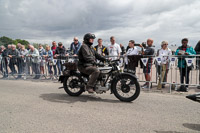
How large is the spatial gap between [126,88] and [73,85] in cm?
179

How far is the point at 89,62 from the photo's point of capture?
480cm

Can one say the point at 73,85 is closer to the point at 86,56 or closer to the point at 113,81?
Answer: the point at 86,56

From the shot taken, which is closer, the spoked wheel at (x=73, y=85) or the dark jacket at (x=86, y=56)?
the dark jacket at (x=86, y=56)

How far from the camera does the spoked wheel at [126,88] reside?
15.0 ft

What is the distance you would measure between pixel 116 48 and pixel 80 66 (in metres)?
3.23

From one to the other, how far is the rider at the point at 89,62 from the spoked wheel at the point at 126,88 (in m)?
0.69

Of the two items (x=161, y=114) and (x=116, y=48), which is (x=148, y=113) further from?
(x=116, y=48)

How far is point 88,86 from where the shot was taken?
15.7 ft

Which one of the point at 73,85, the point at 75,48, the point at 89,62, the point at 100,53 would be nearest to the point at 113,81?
the point at 89,62

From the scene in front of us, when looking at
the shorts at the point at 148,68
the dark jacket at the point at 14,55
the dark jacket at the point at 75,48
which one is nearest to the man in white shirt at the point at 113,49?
the shorts at the point at 148,68

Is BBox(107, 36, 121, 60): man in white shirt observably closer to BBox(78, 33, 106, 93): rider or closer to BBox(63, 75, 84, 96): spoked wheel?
BBox(78, 33, 106, 93): rider

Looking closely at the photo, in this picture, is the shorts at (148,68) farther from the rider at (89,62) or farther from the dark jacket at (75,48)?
the dark jacket at (75,48)

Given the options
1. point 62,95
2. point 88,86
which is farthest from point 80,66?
point 62,95

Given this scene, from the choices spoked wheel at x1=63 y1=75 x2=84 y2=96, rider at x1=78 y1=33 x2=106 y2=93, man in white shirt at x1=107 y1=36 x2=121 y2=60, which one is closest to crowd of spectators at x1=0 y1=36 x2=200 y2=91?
man in white shirt at x1=107 y1=36 x2=121 y2=60
